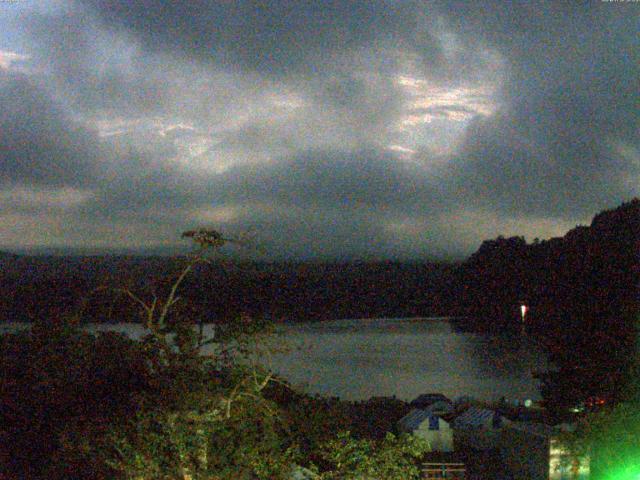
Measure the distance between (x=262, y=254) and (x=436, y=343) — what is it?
8118 cm

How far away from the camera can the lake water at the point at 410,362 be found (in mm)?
50156

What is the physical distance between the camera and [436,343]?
86938 mm

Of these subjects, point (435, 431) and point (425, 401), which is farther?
point (425, 401)

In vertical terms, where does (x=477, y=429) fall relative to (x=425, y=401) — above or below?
above

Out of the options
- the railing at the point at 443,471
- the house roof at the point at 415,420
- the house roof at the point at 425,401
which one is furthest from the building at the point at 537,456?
the house roof at the point at 425,401

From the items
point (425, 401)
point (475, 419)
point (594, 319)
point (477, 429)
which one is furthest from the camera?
point (425, 401)

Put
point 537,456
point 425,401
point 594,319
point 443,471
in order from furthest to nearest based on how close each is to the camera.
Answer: point 425,401, point 443,471, point 537,456, point 594,319

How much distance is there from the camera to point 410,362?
68.5m

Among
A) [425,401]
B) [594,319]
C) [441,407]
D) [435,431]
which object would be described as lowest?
[425,401]

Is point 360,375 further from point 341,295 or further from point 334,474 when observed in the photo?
point 334,474

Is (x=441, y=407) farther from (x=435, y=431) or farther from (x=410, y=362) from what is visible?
(x=410, y=362)

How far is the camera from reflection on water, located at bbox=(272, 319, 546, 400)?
50.4m

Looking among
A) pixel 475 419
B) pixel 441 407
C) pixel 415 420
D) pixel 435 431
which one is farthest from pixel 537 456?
pixel 441 407

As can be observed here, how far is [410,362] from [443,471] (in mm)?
53219
